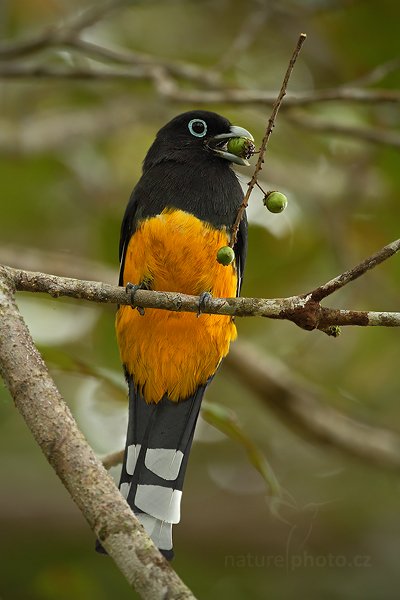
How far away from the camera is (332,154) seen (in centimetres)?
730

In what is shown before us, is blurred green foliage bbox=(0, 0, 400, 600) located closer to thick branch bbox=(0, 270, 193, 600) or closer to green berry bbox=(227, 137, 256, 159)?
green berry bbox=(227, 137, 256, 159)

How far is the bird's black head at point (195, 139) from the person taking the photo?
4.52m

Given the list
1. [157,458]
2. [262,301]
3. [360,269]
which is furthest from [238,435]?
[360,269]

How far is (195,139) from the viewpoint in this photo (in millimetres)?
4637

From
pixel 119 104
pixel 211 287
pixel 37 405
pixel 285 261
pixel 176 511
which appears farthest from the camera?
pixel 119 104

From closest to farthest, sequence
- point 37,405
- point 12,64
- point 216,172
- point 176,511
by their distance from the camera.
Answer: point 37,405 < point 176,511 < point 216,172 < point 12,64

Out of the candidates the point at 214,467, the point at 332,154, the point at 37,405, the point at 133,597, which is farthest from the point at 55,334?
the point at 37,405

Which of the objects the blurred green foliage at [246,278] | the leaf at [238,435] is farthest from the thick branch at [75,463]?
the blurred green foliage at [246,278]

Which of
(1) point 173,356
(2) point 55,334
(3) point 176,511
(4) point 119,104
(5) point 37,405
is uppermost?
(4) point 119,104

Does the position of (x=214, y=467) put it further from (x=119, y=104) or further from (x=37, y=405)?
(x=37, y=405)

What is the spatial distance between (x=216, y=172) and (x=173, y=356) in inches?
33.5

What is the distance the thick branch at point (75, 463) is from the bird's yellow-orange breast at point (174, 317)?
110 centimetres

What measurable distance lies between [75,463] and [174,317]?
1779 mm

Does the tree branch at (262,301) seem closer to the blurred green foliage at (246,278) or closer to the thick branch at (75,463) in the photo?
the thick branch at (75,463)
